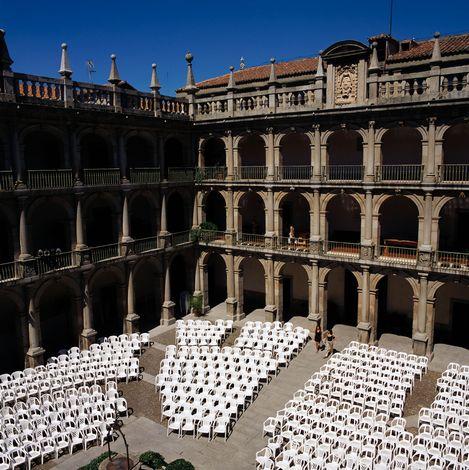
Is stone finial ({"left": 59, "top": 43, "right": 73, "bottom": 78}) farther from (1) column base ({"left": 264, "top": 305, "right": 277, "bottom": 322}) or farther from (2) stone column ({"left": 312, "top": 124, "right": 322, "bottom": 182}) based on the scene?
(1) column base ({"left": 264, "top": 305, "right": 277, "bottom": 322})

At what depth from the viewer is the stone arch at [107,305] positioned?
102ft

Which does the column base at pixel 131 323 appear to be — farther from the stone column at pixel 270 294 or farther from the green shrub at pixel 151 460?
the green shrub at pixel 151 460

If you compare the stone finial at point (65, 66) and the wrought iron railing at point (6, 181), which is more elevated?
the stone finial at point (65, 66)

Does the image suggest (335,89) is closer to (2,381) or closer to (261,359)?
(261,359)

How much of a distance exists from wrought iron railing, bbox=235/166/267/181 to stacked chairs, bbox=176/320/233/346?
9062 mm

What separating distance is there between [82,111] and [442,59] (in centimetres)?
1784

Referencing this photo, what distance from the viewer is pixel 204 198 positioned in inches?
1328

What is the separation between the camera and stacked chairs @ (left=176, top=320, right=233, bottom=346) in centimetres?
2784

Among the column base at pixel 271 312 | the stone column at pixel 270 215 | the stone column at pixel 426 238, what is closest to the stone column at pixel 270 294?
the column base at pixel 271 312

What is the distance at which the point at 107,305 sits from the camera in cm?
3241

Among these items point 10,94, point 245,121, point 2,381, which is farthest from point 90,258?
point 245,121

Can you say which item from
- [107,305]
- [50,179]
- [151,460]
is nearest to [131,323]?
[107,305]

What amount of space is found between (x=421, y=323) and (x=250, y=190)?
12564 mm

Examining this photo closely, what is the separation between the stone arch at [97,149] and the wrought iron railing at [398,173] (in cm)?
1450
